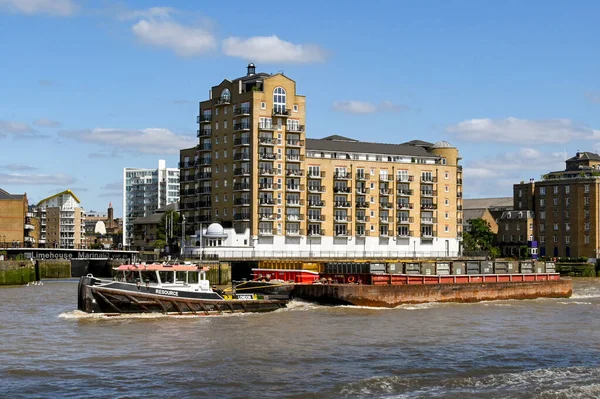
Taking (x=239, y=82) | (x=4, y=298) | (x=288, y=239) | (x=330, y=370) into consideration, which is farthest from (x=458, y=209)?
A: (x=330, y=370)

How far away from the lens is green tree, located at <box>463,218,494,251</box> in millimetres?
170000

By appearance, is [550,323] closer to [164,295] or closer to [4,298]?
[164,295]

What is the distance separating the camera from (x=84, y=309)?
59281 millimetres

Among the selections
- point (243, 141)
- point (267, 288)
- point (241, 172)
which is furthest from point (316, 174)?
point (267, 288)

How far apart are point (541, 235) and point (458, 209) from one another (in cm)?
3501

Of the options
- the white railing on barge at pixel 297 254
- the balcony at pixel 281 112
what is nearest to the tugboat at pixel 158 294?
the white railing on barge at pixel 297 254

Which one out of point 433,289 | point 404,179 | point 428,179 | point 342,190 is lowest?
point 433,289

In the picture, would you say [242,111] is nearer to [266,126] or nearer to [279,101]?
[266,126]

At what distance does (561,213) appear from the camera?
16600cm

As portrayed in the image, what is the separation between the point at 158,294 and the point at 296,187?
66042 millimetres

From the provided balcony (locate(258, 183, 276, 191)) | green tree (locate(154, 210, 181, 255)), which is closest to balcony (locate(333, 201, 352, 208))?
balcony (locate(258, 183, 276, 191))

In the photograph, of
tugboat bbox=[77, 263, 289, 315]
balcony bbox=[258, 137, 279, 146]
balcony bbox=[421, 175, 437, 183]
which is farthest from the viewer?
balcony bbox=[421, 175, 437, 183]

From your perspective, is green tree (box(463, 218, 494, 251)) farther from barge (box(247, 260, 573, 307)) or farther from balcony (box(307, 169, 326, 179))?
barge (box(247, 260, 573, 307))

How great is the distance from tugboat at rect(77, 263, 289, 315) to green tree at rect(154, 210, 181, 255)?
71.2 meters
